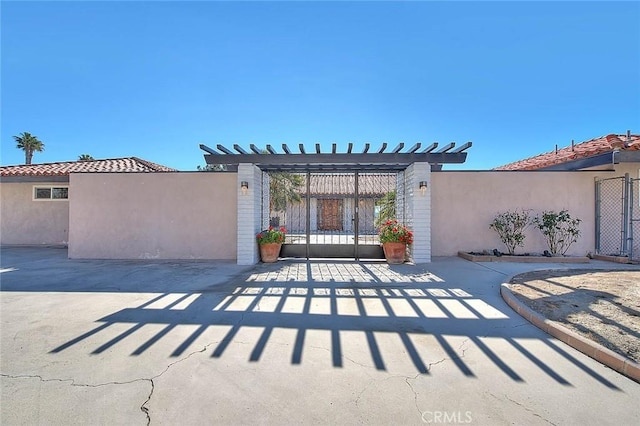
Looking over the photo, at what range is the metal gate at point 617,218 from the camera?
26.5 ft

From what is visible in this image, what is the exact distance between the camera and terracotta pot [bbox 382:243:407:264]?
771cm

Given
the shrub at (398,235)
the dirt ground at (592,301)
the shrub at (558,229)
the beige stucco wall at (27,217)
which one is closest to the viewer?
the dirt ground at (592,301)

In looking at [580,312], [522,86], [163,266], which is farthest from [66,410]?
[522,86]

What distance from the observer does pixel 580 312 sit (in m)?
3.65

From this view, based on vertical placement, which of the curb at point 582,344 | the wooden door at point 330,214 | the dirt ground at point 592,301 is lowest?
the curb at point 582,344

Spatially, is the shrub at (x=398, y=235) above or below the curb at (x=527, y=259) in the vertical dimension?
above

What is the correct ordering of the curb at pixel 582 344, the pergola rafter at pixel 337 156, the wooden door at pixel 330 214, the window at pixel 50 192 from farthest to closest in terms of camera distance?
the wooden door at pixel 330 214 → the window at pixel 50 192 → the pergola rafter at pixel 337 156 → the curb at pixel 582 344

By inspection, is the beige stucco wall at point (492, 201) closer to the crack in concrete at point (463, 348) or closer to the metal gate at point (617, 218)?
the metal gate at point (617, 218)

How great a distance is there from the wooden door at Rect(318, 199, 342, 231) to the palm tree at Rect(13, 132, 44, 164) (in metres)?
21.7

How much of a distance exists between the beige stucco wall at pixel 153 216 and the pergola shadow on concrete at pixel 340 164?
105 cm

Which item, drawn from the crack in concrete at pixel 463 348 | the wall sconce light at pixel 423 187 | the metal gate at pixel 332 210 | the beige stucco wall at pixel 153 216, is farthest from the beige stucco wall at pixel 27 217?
the crack in concrete at pixel 463 348

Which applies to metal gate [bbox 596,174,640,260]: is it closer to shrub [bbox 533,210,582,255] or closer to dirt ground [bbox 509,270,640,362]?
shrub [bbox 533,210,582,255]

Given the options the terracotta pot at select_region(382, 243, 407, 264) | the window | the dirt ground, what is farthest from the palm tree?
the dirt ground

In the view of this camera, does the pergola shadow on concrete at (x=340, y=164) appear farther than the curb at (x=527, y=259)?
No
